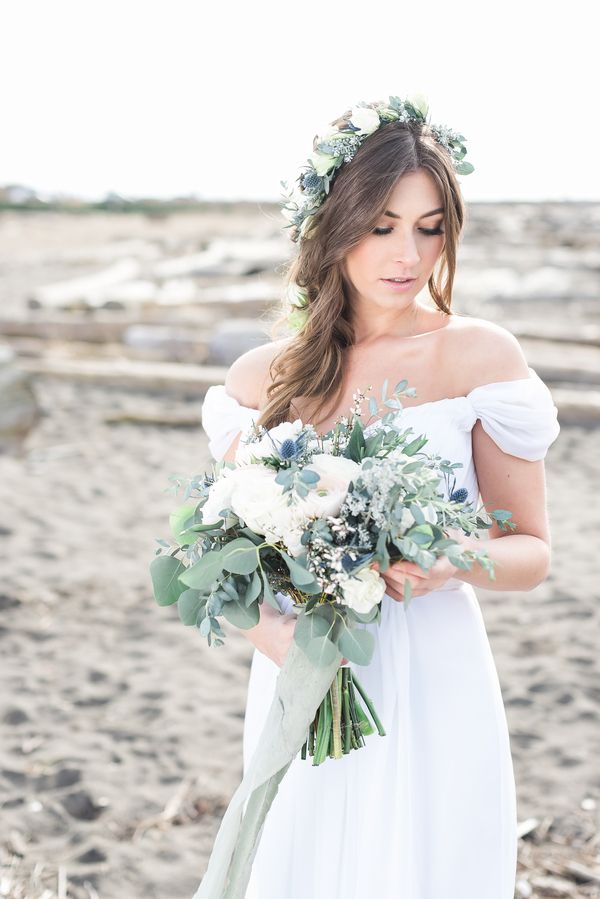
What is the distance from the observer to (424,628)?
86.4 inches

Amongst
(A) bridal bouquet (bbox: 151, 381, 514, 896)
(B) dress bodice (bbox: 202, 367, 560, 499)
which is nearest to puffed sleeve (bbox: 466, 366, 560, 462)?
(B) dress bodice (bbox: 202, 367, 560, 499)

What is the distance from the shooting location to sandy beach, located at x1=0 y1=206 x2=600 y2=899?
338 centimetres

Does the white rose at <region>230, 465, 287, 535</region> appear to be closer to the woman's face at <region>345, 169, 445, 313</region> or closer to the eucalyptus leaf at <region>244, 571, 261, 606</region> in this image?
the eucalyptus leaf at <region>244, 571, 261, 606</region>

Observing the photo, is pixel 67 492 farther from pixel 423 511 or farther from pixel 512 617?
pixel 423 511

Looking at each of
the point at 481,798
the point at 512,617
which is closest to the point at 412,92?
the point at 481,798

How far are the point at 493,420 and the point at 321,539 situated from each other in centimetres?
62

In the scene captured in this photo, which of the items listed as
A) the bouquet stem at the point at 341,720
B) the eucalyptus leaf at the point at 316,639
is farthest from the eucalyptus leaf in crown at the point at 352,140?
the bouquet stem at the point at 341,720

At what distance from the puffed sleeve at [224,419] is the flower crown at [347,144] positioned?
51 centimetres

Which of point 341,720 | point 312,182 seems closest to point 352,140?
point 312,182

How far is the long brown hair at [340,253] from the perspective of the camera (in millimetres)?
2162

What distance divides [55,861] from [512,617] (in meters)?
2.86

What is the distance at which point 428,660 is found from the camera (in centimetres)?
216

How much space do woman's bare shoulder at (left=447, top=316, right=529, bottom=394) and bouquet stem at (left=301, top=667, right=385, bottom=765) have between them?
2.52 ft

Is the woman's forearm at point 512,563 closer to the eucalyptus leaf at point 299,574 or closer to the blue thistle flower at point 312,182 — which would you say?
the eucalyptus leaf at point 299,574
